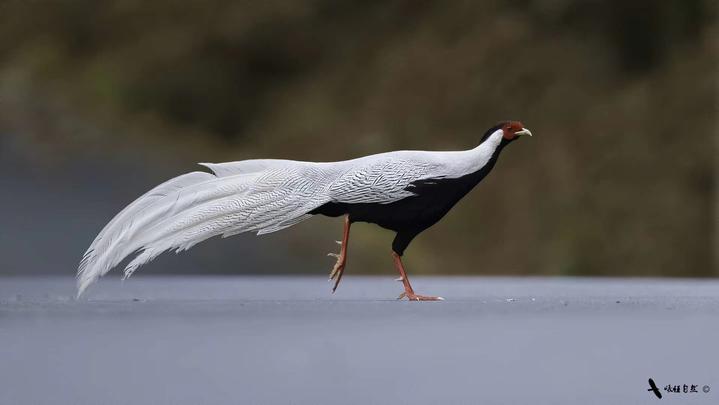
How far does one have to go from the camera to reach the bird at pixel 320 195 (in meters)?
4.21

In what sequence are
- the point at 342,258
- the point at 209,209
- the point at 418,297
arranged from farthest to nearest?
the point at 418,297, the point at 342,258, the point at 209,209

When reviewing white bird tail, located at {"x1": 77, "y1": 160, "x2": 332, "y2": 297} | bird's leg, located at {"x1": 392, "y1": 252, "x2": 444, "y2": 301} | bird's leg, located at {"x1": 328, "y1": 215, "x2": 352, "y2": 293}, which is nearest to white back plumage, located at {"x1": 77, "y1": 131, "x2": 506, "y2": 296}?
white bird tail, located at {"x1": 77, "y1": 160, "x2": 332, "y2": 297}

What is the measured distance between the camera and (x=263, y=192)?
4.34 meters

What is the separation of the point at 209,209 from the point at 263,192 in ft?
0.71

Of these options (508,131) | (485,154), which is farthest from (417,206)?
(508,131)

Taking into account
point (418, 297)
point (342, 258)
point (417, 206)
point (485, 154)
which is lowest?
point (418, 297)

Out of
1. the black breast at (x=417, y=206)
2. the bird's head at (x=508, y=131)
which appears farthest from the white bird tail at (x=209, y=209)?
the bird's head at (x=508, y=131)

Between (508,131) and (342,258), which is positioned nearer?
(342,258)

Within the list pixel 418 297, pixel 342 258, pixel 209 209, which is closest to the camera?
pixel 209 209

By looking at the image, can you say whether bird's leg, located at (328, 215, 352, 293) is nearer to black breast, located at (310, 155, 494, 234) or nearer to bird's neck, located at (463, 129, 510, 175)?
black breast, located at (310, 155, 494, 234)

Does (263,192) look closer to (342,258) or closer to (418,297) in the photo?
(342,258)

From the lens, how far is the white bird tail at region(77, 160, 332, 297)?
410 cm

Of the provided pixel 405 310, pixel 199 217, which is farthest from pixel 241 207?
pixel 405 310

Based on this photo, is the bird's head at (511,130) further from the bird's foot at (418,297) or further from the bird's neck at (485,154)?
the bird's foot at (418,297)
